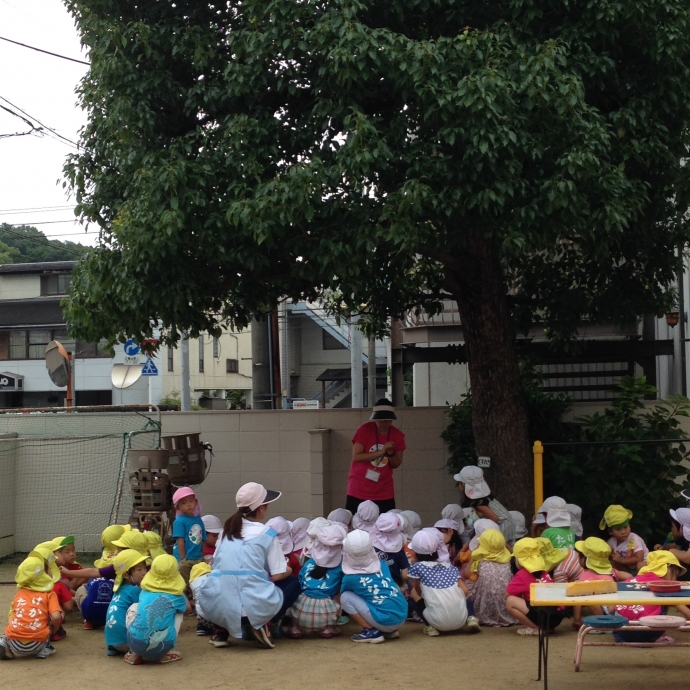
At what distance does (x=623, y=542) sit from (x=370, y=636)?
229 centimetres

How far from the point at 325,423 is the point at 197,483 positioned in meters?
1.65

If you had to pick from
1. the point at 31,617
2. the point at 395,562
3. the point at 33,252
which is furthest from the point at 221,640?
the point at 33,252

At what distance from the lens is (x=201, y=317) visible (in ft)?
26.9

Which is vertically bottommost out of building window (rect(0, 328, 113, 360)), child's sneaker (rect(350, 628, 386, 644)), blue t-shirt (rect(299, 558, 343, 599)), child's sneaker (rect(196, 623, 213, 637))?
child's sneaker (rect(196, 623, 213, 637))

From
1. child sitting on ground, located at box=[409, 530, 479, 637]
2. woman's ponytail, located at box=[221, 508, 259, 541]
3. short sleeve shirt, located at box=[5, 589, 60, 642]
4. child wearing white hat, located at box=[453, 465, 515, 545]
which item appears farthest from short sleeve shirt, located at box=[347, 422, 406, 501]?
short sleeve shirt, located at box=[5, 589, 60, 642]

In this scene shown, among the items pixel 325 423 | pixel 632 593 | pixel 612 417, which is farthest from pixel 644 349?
pixel 632 593

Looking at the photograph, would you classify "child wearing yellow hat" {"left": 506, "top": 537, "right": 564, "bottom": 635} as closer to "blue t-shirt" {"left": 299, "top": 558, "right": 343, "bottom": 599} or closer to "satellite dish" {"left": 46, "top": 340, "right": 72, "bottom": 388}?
"blue t-shirt" {"left": 299, "top": 558, "right": 343, "bottom": 599}

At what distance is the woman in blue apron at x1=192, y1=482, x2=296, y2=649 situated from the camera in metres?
6.68

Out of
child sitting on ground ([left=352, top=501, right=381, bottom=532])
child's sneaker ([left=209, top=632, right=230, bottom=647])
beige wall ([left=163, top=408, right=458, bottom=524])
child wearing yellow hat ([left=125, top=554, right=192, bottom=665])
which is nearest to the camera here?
child wearing yellow hat ([left=125, top=554, right=192, bottom=665])

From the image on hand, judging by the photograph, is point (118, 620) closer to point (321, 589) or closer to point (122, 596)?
point (122, 596)

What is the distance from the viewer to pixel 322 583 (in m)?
7.14

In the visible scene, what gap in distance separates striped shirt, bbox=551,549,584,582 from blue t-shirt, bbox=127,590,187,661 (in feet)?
9.50

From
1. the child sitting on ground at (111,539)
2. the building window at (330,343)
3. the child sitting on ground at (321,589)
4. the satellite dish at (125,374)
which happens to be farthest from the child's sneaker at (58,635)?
the building window at (330,343)

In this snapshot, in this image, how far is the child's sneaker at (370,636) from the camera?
6.92 m
